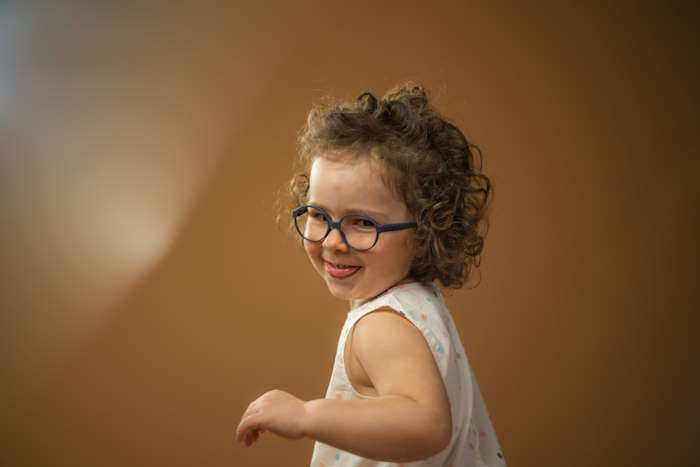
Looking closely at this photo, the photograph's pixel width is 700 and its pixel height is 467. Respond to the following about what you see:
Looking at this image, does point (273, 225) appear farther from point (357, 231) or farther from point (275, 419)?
point (275, 419)

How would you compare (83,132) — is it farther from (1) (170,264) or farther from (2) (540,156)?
(2) (540,156)

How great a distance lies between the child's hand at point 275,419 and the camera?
2.02 ft

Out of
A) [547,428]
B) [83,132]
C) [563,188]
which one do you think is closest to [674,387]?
A: [547,428]

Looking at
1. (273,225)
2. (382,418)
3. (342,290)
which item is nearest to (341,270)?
(342,290)

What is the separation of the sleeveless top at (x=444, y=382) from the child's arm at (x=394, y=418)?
96 millimetres

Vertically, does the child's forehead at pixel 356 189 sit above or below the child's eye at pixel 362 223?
above

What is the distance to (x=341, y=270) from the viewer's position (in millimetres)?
869

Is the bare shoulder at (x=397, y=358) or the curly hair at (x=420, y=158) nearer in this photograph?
the bare shoulder at (x=397, y=358)

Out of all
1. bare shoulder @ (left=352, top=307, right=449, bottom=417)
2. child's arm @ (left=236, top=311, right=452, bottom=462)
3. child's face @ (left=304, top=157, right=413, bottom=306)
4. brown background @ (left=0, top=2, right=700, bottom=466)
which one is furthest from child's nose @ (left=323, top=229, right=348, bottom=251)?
brown background @ (left=0, top=2, right=700, bottom=466)

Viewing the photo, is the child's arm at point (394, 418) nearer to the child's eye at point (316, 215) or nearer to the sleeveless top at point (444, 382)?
the sleeveless top at point (444, 382)

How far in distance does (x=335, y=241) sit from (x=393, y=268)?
0.09 m

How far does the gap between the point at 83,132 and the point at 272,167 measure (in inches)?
18.5

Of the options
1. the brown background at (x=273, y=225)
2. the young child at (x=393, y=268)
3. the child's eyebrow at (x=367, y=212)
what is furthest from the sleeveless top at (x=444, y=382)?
the brown background at (x=273, y=225)

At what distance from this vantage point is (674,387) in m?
1.68
